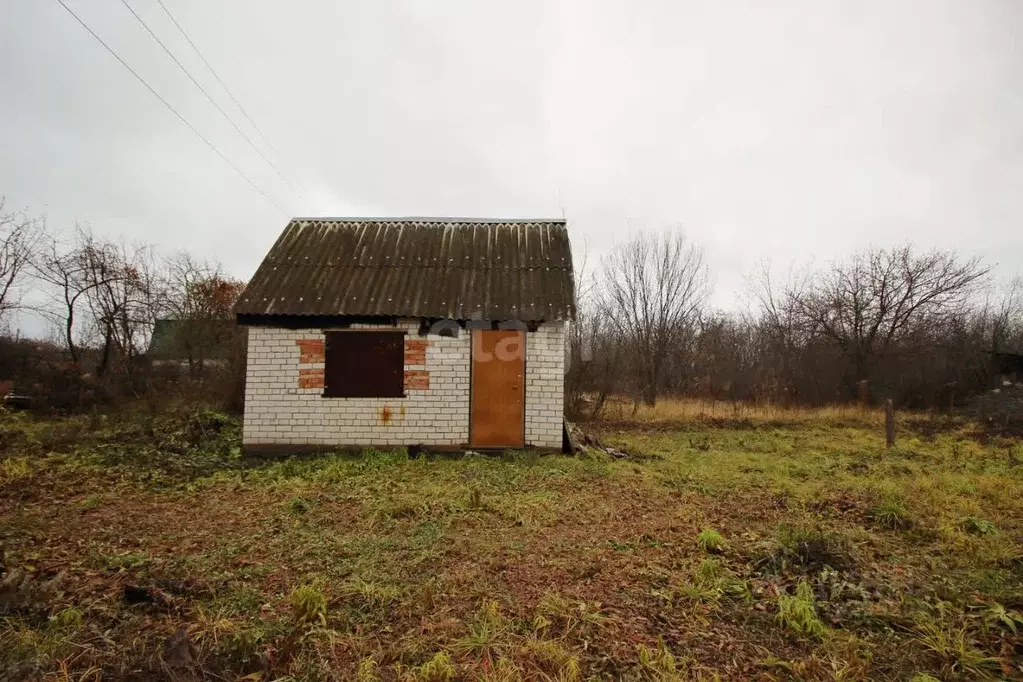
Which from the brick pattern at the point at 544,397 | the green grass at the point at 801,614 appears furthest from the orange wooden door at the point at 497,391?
the green grass at the point at 801,614

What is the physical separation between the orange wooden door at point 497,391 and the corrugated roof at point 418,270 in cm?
53

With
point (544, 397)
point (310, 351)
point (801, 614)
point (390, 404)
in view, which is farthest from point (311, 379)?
point (801, 614)

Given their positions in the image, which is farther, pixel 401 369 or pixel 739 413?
pixel 739 413

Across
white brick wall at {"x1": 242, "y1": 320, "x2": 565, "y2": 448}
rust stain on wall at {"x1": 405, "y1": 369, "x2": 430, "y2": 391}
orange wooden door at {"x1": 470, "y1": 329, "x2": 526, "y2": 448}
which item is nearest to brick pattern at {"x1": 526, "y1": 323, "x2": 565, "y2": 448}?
white brick wall at {"x1": 242, "y1": 320, "x2": 565, "y2": 448}

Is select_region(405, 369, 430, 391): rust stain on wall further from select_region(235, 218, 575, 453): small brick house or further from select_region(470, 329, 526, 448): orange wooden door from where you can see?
select_region(470, 329, 526, 448): orange wooden door

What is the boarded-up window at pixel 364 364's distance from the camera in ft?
31.4

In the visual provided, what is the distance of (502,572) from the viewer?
4500mm

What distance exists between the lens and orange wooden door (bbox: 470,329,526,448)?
955cm

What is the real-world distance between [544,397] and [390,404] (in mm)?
2850

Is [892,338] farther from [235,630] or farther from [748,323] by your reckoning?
[235,630]

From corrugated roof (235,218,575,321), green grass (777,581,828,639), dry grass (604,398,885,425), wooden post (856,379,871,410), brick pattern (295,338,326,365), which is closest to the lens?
green grass (777,581,828,639)

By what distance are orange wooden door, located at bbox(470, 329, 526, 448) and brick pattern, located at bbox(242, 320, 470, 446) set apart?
21 cm

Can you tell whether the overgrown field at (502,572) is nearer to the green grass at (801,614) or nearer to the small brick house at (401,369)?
the green grass at (801,614)

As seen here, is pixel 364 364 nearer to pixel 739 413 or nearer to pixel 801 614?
pixel 801 614
